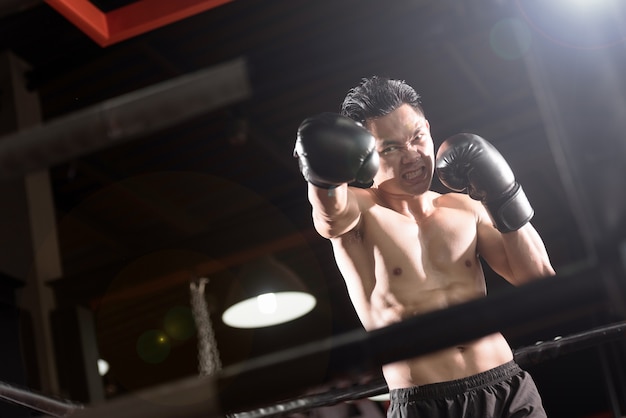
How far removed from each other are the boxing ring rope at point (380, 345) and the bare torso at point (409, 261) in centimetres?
125

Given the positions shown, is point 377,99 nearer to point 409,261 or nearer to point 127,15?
Answer: point 409,261

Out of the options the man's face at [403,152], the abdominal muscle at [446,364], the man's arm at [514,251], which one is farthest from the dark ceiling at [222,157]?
the abdominal muscle at [446,364]

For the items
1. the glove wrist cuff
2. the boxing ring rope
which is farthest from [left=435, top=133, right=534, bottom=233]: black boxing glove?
the boxing ring rope

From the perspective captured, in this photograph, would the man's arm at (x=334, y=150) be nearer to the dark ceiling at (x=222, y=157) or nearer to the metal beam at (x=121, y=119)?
the dark ceiling at (x=222, y=157)

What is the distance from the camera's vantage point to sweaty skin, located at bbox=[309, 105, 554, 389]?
1636 millimetres

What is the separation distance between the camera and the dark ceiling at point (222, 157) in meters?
2.87

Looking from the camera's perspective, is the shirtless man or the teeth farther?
the teeth

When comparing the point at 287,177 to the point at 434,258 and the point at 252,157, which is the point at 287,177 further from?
the point at 434,258

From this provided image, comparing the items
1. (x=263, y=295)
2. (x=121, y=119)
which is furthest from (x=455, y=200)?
(x=263, y=295)

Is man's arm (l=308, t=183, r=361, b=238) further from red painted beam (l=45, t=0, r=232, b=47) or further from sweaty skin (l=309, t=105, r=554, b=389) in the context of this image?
red painted beam (l=45, t=0, r=232, b=47)

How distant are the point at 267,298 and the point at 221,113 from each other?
3.10 feet

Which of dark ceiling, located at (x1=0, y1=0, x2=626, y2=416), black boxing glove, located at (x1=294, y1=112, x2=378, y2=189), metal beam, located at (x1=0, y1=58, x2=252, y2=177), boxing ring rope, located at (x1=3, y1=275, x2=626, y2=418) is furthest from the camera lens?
dark ceiling, located at (x1=0, y1=0, x2=626, y2=416)

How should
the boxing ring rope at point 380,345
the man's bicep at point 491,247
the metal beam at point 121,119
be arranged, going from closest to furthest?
the boxing ring rope at point 380,345
the metal beam at point 121,119
the man's bicep at point 491,247

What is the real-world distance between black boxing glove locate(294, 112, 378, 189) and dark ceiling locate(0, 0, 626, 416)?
0.10 m
